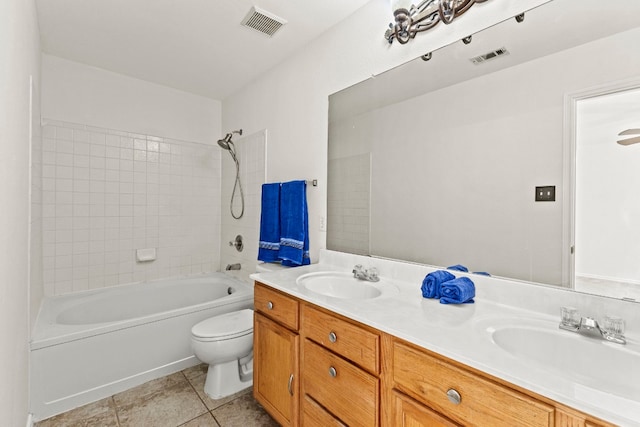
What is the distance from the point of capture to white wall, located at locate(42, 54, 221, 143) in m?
2.34

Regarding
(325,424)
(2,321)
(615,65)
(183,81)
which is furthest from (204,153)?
(615,65)

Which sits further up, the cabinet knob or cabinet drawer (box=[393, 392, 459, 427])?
the cabinet knob

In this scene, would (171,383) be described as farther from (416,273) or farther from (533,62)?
(533,62)

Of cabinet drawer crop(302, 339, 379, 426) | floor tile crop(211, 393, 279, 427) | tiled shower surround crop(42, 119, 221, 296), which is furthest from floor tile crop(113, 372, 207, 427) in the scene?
tiled shower surround crop(42, 119, 221, 296)

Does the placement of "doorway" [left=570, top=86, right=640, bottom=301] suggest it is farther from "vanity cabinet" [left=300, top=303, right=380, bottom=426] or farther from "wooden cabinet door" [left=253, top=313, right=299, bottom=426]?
"wooden cabinet door" [left=253, top=313, right=299, bottom=426]

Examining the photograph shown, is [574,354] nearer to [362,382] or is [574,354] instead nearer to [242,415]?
[362,382]

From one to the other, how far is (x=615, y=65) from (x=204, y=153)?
10.4 ft

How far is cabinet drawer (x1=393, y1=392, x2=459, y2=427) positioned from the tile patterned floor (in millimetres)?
994

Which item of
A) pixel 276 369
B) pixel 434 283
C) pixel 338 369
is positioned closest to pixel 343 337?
pixel 338 369

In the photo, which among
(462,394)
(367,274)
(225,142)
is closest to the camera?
(462,394)

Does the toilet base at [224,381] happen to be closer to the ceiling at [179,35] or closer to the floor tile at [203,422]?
the floor tile at [203,422]

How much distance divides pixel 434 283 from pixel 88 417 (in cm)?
207

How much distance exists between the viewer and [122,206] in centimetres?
265

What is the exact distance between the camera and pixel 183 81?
273 centimetres
